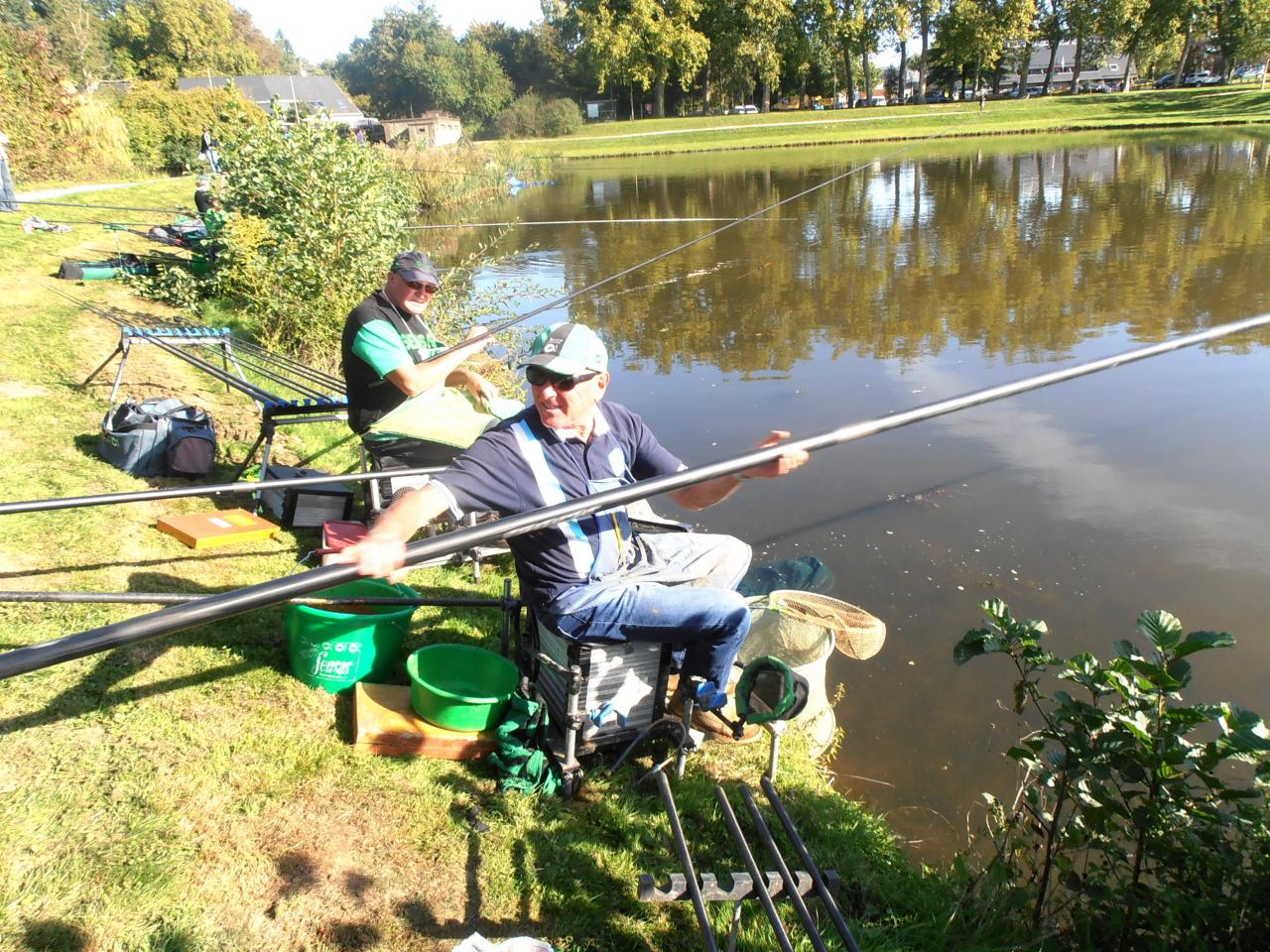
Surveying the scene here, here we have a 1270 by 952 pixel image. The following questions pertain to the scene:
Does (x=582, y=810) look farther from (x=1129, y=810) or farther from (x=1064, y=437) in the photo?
(x=1064, y=437)

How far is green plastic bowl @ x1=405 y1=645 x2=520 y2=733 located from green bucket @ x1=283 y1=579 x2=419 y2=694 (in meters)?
0.15

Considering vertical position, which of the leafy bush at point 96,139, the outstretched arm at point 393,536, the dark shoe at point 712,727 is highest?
the leafy bush at point 96,139

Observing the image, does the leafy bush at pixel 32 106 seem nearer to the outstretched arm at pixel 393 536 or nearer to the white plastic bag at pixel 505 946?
the outstretched arm at pixel 393 536

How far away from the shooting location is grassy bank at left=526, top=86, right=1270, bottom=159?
4166cm

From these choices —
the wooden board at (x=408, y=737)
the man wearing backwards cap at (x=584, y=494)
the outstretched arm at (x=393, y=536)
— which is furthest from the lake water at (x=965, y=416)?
the outstretched arm at (x=393, y=536)

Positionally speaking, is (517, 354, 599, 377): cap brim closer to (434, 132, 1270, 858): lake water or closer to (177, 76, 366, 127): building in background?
(434, 132, 1270, 858): lake water

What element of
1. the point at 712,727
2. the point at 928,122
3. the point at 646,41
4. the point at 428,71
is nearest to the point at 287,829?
the point at 712,727

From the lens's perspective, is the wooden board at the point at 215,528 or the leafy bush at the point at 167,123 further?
the leafy bush at the point at 167,123

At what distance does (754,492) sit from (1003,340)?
4794 millimetres

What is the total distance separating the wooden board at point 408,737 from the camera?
11.0 ft

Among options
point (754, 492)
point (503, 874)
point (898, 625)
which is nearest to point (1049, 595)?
point (898, 625)

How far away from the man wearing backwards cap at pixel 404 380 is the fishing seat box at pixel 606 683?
1.75m

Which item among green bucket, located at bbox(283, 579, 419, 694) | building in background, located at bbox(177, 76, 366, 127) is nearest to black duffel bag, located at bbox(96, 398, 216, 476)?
green bucket, located at bbox(283, 579, 419, 694)

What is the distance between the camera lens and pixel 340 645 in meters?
3.61
